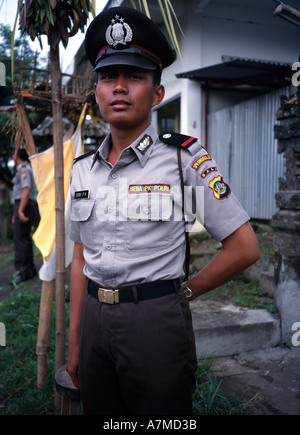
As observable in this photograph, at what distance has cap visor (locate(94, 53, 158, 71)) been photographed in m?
1.45

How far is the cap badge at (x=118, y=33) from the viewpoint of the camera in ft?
4.91

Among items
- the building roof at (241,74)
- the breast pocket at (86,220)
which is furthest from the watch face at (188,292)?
the building roof at (241,74)

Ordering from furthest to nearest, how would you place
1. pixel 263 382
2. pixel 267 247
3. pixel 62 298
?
pixel 267 247 → pixel 263 382 → pixel 62 298

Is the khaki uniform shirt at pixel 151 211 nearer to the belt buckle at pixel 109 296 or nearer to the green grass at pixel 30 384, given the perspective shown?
the belt buckle at pixel 109 296

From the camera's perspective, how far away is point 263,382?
9.25ft

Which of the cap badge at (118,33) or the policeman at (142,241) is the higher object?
the cap badge at (118,33)

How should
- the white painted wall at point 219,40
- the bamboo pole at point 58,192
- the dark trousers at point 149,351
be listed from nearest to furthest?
the dark trousers at point 149,351
the bamboo pole at point 58,192
the white painted wall at point 219,40

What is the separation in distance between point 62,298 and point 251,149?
15.2ft

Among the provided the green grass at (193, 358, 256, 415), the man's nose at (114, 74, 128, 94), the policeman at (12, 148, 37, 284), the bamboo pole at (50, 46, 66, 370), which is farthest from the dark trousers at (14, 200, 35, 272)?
the man's nose at (114, 74, 128, 94)

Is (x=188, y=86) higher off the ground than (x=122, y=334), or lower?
higher

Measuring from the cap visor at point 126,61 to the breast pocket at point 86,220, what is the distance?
575 millimetres
